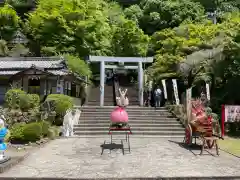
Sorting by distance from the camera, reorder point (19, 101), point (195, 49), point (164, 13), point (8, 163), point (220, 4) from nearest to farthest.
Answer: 1. point (8, 163)
2. point (19, 101)
3. point (195, 49)
4. point (164, 13)
5. point (220, 4)

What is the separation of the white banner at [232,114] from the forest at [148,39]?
2457mm

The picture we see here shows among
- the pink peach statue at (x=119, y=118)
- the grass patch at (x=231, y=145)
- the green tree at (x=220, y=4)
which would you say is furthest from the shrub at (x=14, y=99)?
the green tree at (x=220, y=4)

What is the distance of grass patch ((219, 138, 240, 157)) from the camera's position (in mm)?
10742

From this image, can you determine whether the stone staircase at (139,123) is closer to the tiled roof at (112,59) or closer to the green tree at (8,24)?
the tiled roof at (112,59)

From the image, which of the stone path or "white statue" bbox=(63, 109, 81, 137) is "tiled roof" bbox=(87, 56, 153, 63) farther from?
the stone path

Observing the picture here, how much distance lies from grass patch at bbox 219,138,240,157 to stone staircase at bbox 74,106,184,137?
254 cm

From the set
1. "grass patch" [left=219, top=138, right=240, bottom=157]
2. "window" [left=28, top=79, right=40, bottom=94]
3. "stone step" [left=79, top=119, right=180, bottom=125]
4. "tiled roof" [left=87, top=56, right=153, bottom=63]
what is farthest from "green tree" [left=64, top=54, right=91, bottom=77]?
"grass patch" [left=219, top=138, right=240, bottom=157]

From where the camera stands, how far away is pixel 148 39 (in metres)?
34.8

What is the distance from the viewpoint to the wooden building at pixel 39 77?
21.4 metres

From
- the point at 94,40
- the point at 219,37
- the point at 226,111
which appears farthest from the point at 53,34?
the point at 226,111

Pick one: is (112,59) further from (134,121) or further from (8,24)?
(8,24)

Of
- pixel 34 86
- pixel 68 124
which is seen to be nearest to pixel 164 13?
pixel 34 86

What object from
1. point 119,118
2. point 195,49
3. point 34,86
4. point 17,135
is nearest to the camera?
point 119,118

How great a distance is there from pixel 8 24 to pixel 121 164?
32.5 m
